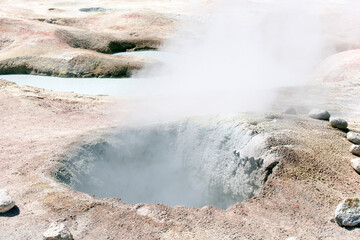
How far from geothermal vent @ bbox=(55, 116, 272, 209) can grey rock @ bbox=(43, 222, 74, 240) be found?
1.86 m

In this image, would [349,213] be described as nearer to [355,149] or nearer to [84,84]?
[355,149]

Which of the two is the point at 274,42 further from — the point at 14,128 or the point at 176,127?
the point at 14,128

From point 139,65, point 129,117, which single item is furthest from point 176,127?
point 139,65

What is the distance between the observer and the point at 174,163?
7762mm

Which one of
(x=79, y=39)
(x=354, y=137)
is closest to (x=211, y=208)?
(x=354, y=137)

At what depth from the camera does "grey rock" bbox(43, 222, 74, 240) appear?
439 centimetres

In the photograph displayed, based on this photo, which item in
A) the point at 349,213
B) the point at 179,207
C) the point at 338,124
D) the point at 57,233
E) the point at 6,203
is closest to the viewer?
the point at 57,233

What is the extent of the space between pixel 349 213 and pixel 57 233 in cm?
344

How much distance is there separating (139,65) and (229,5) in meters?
12.4

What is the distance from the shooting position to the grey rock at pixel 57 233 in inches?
173

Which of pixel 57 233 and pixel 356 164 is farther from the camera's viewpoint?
pixel 356 164

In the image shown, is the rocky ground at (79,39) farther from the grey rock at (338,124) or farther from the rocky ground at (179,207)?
the grey rock at (338,124)

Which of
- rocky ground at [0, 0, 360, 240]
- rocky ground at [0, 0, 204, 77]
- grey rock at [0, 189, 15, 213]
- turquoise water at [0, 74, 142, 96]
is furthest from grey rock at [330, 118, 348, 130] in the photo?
rocky ground at [0, 0, 204, 77]

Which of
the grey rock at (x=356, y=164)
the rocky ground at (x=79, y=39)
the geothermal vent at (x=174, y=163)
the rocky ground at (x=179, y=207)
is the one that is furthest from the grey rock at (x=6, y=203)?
the rocky ground at (x=79, y=39)
